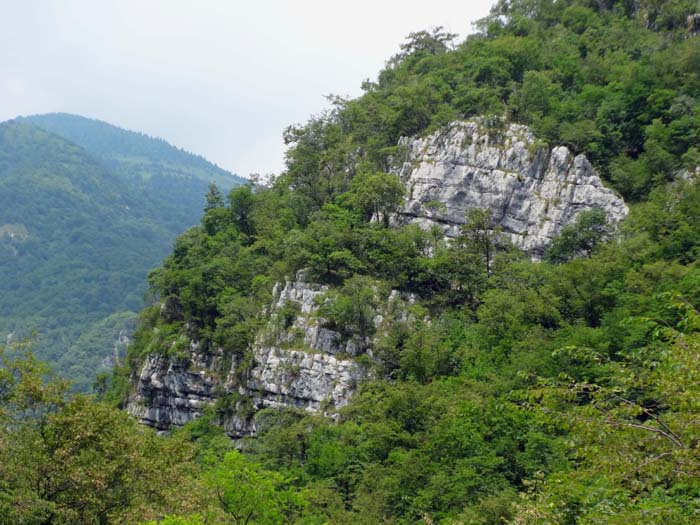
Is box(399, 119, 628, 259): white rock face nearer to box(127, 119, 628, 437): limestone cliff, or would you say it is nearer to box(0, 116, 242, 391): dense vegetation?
box(127, 119, 628, 437): limestone cliff

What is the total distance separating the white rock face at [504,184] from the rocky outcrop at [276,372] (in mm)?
8892

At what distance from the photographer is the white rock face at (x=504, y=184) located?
40188 mm

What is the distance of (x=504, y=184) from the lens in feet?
137

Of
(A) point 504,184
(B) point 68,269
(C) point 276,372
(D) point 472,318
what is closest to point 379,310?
(D) point 472,318

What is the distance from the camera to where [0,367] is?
1716 cm

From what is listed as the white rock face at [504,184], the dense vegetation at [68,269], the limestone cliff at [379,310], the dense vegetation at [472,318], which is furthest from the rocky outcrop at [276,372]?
the dense vegetation at [68,269]

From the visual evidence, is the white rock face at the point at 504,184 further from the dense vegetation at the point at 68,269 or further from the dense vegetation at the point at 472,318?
the dense vegetation at the point at 68,269

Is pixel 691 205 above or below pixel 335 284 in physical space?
above

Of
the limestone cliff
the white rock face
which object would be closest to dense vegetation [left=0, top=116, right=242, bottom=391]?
the limestone cliff

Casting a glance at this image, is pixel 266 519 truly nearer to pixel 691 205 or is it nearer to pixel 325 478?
pixel 325 478

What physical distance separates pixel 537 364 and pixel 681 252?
1035 cm

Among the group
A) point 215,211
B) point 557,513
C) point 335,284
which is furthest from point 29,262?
point 557,513

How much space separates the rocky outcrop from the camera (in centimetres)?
3609

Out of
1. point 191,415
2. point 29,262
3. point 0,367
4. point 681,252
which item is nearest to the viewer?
point 0,367
